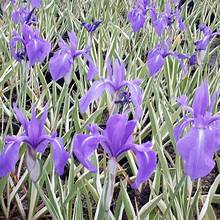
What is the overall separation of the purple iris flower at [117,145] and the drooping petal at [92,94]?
0.24 meters

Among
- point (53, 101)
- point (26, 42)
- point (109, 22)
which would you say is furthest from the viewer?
point (109, 22)

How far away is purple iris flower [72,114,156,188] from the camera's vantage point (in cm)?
84

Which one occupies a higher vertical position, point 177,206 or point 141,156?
point 141,156

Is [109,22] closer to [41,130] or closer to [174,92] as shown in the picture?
[174,92]

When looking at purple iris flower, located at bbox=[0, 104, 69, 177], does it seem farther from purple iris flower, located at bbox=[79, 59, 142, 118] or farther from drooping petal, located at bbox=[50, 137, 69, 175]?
purple iris flower, located at bbox=[79, 59, 142, 118]

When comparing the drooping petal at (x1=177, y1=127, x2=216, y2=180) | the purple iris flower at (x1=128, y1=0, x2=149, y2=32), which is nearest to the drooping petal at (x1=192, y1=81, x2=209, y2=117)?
the drooping petal at (x1=177, y1=127, x2=216, y2=180)

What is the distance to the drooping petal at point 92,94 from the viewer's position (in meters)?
1.11

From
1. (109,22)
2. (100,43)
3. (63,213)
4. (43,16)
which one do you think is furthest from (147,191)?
(43,16)

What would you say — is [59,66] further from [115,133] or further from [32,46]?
[115,133]

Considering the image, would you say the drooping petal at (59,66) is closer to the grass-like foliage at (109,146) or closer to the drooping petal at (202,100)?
the grass-like foliage at (109,146)

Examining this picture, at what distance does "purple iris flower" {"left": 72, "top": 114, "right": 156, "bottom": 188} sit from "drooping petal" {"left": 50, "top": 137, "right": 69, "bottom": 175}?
55 mm

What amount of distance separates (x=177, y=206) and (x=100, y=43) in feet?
3.97

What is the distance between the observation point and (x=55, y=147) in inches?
36.2

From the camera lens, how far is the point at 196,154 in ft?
2.52
